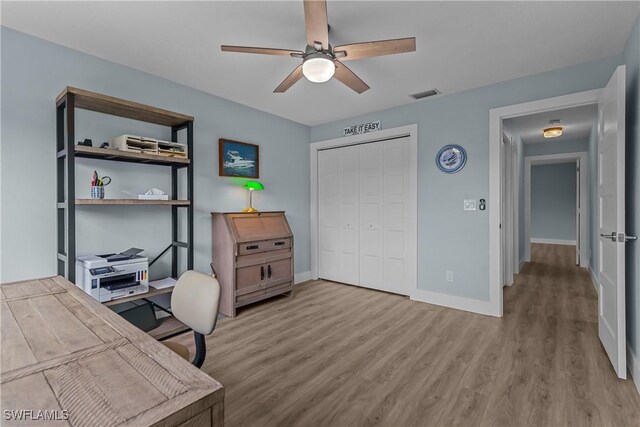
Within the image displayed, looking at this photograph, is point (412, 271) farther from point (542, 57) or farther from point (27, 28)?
point (27, 28)

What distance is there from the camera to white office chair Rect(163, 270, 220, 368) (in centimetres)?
146

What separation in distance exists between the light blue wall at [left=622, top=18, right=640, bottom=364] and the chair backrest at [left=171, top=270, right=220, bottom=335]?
2.64 metres

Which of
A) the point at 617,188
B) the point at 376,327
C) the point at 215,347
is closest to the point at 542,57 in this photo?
the point at 617,188

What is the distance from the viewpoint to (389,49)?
6.52ft

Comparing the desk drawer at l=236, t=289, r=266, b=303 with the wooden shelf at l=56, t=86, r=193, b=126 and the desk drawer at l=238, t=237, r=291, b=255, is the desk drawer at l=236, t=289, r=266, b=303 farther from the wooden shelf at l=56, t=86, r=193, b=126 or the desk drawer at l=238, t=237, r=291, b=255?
the wooden shelf at l=56, t=86, r=193, b=126

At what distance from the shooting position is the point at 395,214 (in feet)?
13.3

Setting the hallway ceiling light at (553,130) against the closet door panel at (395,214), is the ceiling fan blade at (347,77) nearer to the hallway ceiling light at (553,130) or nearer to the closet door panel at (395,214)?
the closet door panel at (395,214)

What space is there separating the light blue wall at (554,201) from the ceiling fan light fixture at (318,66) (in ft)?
29.6

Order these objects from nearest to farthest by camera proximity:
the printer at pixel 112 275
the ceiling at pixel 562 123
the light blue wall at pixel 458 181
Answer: the printer at pixel 112 275, the light blue wall at pixel 458 181, the ceiling at pixel 562 123

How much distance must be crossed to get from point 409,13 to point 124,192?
9.17ft

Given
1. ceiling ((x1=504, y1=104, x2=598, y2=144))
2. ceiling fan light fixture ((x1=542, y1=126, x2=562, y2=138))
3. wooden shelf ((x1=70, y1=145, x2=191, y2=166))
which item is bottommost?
wooden shelf ((x1=70, y1=145, x2=191, y2=166))

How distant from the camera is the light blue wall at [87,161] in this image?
225 centimetres

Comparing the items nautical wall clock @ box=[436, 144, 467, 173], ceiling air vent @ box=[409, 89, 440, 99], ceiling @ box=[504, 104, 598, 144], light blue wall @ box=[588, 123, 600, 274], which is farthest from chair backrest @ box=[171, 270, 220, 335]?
light blue wall @ box=[588, 123, 600, 274]
